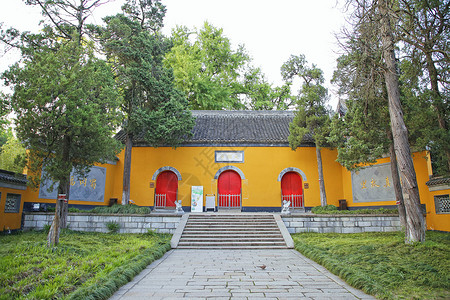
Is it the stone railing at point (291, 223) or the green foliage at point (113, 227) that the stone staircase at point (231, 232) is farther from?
the green foliage at point (113, 227)

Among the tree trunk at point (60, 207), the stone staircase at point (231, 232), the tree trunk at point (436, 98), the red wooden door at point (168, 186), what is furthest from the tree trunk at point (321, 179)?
the tree trunk at point (60, 207)

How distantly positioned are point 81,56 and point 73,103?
1.68m

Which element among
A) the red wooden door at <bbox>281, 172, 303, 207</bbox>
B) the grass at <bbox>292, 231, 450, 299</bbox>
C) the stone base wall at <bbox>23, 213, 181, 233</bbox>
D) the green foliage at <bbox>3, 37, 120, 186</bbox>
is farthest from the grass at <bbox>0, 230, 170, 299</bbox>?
the red wooden door at <bbox>281, 172, 303, 207</bbox>

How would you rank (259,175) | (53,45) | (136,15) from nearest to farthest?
(53,45) < (136,15) < (259,175)

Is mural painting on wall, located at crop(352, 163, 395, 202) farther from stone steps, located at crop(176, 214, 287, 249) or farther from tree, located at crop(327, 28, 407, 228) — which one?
stone steps, located at crop(176, 214, 287, 249)

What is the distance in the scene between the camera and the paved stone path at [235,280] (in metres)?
4.24

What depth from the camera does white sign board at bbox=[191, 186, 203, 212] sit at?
43.7 feet

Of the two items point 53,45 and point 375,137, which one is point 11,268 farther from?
point 375,137

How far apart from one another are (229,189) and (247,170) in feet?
4.22

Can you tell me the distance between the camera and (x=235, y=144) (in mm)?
14742

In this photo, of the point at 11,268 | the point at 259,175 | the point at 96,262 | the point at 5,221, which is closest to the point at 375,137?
the point at 259,175

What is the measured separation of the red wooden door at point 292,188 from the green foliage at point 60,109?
30.5 feet

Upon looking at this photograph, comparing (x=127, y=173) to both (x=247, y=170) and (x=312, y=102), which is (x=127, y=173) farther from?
(x=312, y=102)

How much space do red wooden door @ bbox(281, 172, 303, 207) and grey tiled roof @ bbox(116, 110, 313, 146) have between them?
164 cm
